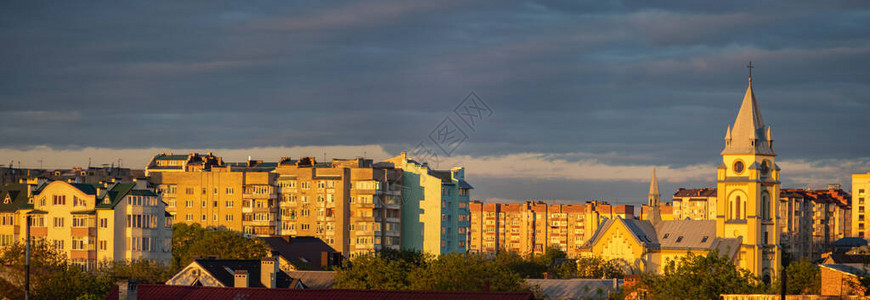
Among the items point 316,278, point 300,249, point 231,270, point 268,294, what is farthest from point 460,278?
point 300,249

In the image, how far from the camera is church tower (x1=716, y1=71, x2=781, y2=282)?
Result: 162625 mm

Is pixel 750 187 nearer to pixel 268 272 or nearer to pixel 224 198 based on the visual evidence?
pixel 224 198

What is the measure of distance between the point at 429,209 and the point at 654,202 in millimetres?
29771

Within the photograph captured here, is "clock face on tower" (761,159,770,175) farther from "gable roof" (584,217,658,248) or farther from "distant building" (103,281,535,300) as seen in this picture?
"distant building" (103,281,535,300)

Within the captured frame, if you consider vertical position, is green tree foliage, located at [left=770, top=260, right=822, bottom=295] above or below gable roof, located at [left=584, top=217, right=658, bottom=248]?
below

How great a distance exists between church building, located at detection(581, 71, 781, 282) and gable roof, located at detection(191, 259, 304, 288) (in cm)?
8628

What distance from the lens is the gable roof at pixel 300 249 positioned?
406 feet

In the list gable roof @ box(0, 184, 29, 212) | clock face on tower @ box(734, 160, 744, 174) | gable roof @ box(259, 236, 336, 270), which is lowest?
gable roof @ box(259, 236, 336, 270)

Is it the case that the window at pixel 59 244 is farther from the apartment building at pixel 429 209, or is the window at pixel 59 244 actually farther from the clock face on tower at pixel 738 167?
the clock face on tower at pixel 738 167

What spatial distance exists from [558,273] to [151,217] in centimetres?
4295

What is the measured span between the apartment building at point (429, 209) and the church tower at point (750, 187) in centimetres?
3509

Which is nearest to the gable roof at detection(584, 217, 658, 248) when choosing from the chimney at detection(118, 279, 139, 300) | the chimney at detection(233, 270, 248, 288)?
the chimney at detection(233, 270, 248, 288)

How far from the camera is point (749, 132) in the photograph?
541 ft

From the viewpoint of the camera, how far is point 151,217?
123938 millimetres
